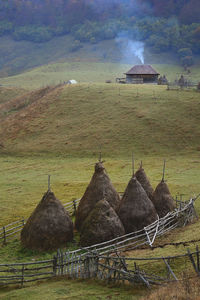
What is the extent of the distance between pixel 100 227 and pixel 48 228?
106 inches

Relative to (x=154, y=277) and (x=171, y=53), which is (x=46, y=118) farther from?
(x=171, y=53)

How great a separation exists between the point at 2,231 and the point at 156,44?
142m

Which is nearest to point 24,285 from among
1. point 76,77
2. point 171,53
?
point 76,77

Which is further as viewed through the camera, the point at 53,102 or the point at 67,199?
the point at 53,102

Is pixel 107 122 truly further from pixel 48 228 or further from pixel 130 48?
pixel 130 48

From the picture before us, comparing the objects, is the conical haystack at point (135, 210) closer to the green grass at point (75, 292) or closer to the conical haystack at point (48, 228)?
the conical haystack at point (48, 228)

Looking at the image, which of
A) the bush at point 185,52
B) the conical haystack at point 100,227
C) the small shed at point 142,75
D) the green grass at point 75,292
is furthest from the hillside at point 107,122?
the bush at point 185,52

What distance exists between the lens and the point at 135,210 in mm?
22656

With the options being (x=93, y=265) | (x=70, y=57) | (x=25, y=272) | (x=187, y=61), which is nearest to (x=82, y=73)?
(x=187, y=61)

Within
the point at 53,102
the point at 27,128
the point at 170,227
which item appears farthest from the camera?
the point at 53,102

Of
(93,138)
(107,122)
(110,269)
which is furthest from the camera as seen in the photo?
(107,122)

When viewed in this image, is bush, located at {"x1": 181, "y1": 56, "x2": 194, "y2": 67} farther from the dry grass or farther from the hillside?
the dry grass

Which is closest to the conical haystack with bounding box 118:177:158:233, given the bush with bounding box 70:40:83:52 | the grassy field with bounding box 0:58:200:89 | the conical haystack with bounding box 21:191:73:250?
the conical haystack with bounding box 21:191:73:250

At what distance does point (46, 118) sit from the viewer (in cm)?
6538
